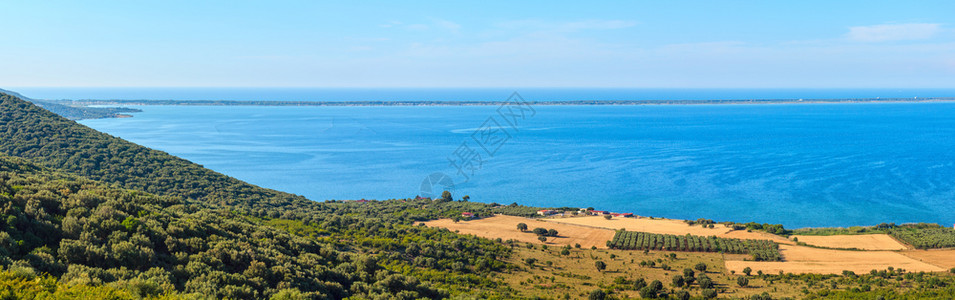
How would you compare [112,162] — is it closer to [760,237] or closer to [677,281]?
[677,281]

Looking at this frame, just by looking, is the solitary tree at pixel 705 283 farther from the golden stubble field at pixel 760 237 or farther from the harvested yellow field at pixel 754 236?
the harvested yellow field at pixel 754 236

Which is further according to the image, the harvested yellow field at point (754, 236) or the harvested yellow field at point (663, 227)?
the harvested yellow field at point (663, 227)

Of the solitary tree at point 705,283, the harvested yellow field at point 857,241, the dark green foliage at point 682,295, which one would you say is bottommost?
the harvested yellow field at point 857,241

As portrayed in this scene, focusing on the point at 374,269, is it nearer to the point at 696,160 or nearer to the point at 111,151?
the point at 111,151

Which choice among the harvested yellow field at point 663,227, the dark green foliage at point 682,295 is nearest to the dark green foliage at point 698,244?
the harvested yellow field at point 663,227

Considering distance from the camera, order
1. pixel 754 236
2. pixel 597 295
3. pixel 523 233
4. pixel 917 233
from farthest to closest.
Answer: pixel 523 233 < pixel 754 236 < pixel 917 233 < pixel 597 295

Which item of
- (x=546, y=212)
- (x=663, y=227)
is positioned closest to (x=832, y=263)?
(x=663, y=227)
